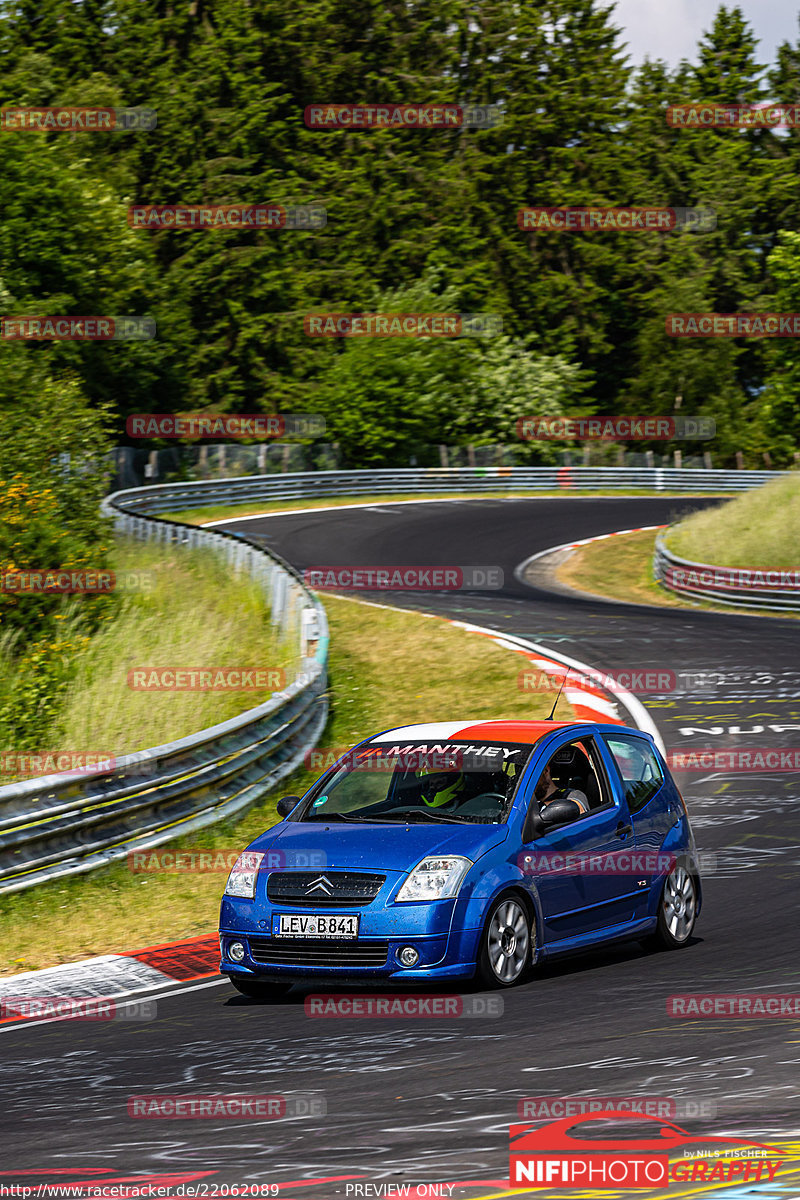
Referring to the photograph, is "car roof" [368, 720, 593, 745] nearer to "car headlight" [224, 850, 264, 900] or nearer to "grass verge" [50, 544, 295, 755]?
"car headlight" [224, 850, 264, 900]

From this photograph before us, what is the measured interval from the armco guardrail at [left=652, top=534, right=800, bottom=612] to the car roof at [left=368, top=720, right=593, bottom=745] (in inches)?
781

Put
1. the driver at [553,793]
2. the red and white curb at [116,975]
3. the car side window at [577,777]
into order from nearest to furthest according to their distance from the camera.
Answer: the red and white curb at [116,975] < the driver at [553,793] < the car side window at [577,777]

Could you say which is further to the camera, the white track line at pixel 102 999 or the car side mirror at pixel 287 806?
the car side mirror at pixel 287 806

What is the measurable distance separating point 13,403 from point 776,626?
13.7m

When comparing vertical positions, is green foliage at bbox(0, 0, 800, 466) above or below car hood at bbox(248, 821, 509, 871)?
above

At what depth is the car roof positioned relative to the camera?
9.41 meters

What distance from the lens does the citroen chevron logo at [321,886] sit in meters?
8.19

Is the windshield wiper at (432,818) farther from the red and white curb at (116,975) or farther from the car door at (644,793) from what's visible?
the red and white curb at (116,975)

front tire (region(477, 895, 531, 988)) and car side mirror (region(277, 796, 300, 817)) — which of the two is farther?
car side mirror (region(277, 796, 300, 817))

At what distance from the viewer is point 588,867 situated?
9008 millimetres

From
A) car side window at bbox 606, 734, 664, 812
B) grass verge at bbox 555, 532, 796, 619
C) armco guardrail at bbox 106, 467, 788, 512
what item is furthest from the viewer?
armco guardrail at bbox 106, 467, 788, 512

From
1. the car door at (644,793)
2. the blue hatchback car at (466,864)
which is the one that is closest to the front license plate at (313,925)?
the blue hatchback car at (466,864)

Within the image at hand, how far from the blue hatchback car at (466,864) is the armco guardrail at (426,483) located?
2919cm

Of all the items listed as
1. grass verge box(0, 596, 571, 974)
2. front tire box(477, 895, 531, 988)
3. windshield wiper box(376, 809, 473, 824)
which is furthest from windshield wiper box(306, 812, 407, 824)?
grass verge box(0, 596, 571, 974)
